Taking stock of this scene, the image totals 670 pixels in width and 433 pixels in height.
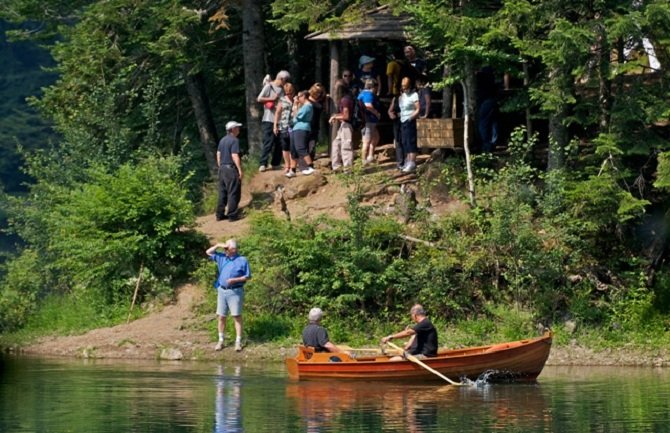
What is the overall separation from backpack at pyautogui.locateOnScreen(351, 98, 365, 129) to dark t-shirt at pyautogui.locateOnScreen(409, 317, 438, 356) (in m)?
9.06

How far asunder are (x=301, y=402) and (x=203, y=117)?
17.0 m

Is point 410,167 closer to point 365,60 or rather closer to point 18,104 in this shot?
point 365,60

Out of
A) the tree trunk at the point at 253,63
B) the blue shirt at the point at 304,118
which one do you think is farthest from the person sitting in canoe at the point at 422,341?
the tree trunk at the point at 253,63

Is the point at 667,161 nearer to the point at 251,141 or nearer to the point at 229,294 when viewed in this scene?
the point at 229,294

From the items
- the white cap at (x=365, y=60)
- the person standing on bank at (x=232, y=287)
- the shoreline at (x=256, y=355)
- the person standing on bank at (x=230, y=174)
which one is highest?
the white cap at (x=365, y=60)

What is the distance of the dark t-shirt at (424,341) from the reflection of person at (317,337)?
1.28m

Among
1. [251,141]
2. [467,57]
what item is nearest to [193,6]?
[251,141]

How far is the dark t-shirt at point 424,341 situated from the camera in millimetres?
26406

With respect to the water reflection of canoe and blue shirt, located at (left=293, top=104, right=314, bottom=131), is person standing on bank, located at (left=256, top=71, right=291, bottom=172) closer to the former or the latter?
blue shirt, located at (left=293, top=104, right=314, bottom=131)

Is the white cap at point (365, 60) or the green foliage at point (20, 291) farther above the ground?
the white cap at point (365, 60)

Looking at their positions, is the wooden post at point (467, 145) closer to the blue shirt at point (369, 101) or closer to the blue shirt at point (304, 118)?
the blue shirt at point (369, 101)

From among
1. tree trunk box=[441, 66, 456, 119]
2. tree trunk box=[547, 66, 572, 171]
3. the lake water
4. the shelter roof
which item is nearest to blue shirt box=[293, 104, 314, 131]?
the shelter roof

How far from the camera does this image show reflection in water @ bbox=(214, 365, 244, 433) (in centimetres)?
2141

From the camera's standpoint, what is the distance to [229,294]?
29.9 m
